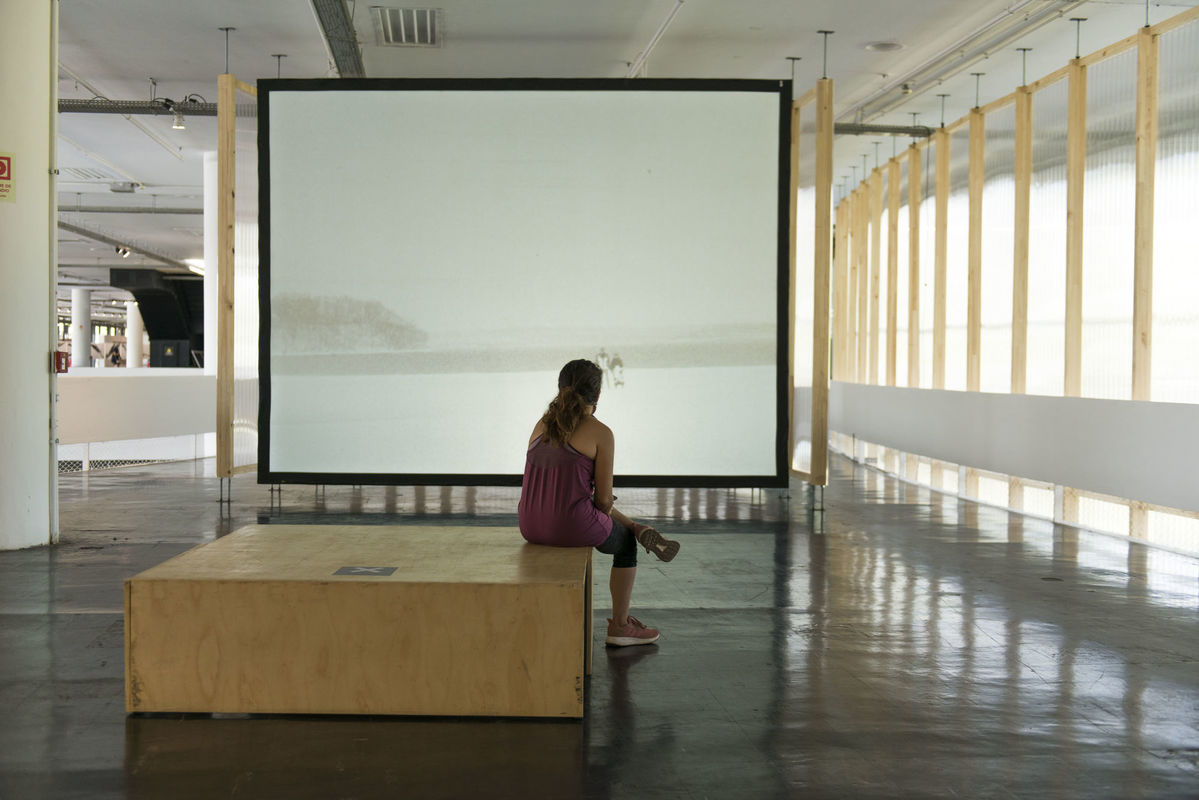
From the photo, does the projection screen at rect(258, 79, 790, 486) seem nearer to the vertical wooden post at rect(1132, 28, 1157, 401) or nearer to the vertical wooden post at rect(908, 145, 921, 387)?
the vertical wooden post at rect(1132, 28, 1157, 401)

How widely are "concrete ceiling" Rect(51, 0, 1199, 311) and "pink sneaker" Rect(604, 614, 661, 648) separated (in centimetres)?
548

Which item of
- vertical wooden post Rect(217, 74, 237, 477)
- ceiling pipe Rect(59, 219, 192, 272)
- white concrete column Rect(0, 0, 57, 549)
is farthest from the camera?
ceiling pipe Rect(59, 219, 192, 272)

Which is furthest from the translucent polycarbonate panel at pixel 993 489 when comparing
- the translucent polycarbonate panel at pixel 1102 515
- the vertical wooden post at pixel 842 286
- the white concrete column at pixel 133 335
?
the white concrete column at pixel 133 335

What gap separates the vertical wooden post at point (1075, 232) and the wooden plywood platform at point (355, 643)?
21.6ft

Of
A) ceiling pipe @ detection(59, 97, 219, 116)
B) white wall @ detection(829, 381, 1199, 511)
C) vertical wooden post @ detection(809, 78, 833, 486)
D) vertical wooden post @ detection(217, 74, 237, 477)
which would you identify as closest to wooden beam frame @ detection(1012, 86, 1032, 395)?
white wall @ detection(829, 381, 1199, 511)

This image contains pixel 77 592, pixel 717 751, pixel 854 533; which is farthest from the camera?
pixel 854 533

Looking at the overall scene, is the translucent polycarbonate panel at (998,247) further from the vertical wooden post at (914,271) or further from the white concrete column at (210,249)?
the white concrete column at (210,249)

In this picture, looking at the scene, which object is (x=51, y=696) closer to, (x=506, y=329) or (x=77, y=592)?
(x=77, y=592)

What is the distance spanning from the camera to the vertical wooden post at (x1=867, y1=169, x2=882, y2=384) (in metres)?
14.3

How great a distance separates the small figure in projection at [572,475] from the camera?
12.8 feet

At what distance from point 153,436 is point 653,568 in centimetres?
754

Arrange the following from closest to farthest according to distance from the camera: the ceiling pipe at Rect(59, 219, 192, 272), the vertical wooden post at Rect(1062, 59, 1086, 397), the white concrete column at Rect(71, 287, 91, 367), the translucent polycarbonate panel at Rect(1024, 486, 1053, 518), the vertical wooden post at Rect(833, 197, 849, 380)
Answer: the vertical wooden post at Rect(1062, 59, 1086, 397) < the translucent polycarbonate panel at Rect(1024, 486, 1053, 518) < the vertical wooden post at Rect(833, 197, 849, 380) < the ceiling pipe at Rect(59, 219, 192, 272) < the white concrete column at Rect(71, 287, 91, 367)

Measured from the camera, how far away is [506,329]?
25.2 feet

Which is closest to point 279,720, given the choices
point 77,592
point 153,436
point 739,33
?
point 77,592
